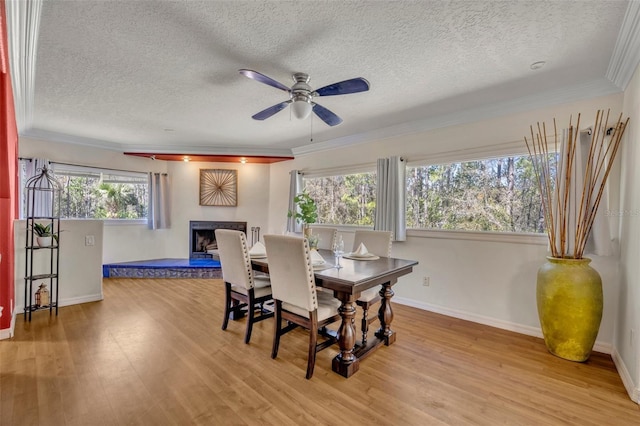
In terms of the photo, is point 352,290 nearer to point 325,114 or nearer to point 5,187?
point 325,114

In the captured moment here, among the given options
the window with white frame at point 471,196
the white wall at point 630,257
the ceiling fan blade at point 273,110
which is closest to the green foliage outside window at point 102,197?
the ceiling fan blade at point 273,110

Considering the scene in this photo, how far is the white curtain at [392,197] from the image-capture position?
3930 millimetres

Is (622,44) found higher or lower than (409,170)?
higher

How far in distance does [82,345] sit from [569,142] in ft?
15.3

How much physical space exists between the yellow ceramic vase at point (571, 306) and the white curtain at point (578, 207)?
21cm

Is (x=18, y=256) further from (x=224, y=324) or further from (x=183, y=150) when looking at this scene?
(x=183, y=150)

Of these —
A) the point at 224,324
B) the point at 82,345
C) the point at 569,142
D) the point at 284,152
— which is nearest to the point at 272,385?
the point at 224,324

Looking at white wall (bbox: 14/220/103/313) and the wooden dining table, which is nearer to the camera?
the wooden dining table

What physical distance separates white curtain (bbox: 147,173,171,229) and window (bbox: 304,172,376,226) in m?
2.81

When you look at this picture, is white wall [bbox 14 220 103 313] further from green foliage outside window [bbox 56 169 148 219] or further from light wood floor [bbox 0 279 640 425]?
green foliage outside window [bbox 56 169 148 219]

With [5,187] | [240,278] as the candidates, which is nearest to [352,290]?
[240,278]

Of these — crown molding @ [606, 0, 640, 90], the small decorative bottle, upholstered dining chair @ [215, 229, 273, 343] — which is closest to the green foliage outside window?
the small decorative bottle

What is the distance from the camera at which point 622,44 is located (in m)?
2.03

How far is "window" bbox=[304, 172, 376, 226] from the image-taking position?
4.60 metres
